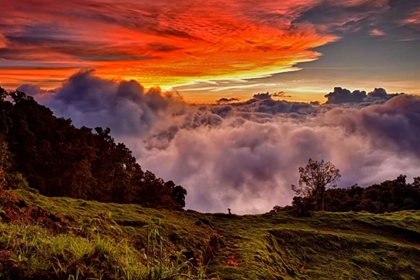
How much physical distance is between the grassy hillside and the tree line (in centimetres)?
1336

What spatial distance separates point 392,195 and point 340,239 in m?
42.1

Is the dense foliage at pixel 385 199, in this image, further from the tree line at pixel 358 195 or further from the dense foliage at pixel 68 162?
the dense foliage at pixel 68 162

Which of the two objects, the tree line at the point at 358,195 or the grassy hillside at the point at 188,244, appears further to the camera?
the tree line at the point at 358,195

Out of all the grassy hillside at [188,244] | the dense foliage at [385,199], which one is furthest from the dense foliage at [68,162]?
the dense foliage at [385,199]

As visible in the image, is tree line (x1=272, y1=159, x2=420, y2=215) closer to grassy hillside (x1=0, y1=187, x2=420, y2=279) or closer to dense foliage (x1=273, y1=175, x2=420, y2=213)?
dense foliage (x1=273, y1=175, x2=420, y2=213)

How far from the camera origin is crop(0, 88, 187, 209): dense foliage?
35.2m

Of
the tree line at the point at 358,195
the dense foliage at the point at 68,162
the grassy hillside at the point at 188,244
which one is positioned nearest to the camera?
the grassy hillside at the point at 188,244

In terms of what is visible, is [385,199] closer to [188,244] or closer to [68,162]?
[68,162]

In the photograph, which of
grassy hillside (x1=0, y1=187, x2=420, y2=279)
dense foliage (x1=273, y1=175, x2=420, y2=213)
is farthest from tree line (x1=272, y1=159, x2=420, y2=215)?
grassy hillside (x1=0, y1=187, x2=420, y2=279)

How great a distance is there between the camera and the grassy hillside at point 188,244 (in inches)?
212

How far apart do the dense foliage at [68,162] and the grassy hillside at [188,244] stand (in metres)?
11.8

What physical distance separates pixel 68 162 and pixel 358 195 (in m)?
52.3

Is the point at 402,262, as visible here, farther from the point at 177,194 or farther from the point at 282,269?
the point at 177,194

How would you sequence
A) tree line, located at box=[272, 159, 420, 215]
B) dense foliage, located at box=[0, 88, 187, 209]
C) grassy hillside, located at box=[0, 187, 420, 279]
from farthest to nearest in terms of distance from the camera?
tree line, located at box=[272, 159, 420, 215] < dense foliage, located at box=[0, 88, 187, 209] < grassy hillside, located at box=[0, 187, 420, 279]
